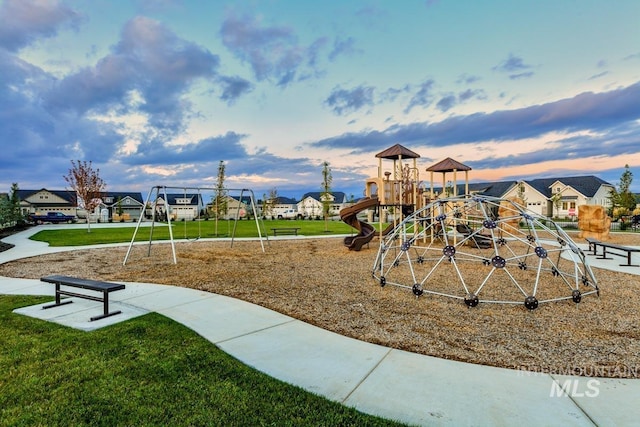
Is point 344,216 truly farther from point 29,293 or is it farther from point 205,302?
point 29,293

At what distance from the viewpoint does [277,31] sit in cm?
1320

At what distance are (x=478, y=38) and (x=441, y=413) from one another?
42.6ft

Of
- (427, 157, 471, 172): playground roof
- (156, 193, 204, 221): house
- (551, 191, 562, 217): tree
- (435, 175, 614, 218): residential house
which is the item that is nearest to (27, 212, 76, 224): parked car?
(156, 193, 204, 221): house

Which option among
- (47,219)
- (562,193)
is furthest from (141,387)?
(562,193)

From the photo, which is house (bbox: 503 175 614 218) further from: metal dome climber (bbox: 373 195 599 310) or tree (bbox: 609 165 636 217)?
Answer: metal dome climber (bbox: 373 195 599 310)

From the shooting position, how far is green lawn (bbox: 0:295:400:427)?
2.82 meters

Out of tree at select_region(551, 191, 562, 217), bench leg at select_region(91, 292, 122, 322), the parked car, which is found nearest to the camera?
bench leg at select_region(91, 292, 122, 322)

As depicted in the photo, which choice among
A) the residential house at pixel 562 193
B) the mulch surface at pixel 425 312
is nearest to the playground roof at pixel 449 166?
the mulch surface at pixel 425 312

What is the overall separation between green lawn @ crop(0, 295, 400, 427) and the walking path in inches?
10.8

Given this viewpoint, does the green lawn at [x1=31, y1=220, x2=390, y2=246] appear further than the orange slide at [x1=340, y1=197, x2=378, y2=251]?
Yes

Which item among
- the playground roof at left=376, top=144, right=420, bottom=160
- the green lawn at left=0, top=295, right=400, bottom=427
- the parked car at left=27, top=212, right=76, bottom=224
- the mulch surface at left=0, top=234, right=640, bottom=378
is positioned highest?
the playground roof at left=376, top=144, right=420, bottom=160

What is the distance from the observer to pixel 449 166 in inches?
662

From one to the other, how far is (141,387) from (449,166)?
16405 mm

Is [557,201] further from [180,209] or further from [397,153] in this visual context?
[180,209]
